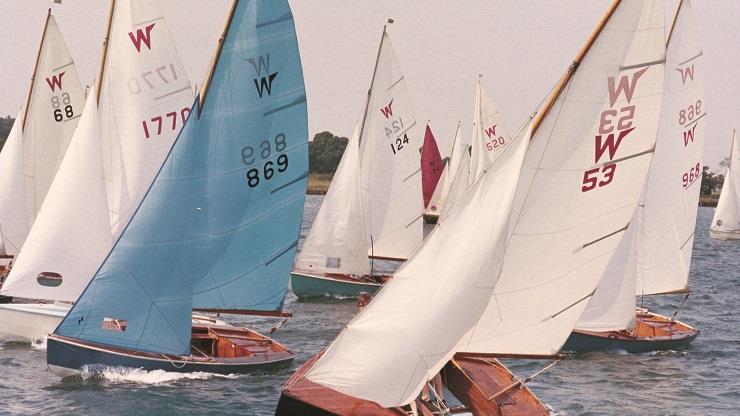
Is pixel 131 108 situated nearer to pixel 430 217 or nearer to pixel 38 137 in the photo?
pixel 38 137

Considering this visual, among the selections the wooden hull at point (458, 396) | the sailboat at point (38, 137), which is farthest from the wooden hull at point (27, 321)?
the wooden hull at point (458, 396)

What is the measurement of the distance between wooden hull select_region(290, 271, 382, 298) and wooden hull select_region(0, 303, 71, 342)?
1312 cm

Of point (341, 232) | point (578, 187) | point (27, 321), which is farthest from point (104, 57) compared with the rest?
point (578, 187)

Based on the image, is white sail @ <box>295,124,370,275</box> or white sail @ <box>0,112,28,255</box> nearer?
white sail @ <box>0,112,28,255</box>

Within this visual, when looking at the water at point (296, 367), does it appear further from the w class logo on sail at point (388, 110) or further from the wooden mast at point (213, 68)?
the w class logo on sail at point (388, 110)

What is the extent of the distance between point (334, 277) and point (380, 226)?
3.28 metres

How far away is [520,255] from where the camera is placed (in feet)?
66.6

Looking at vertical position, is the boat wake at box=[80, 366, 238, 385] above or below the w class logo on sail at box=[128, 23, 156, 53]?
below

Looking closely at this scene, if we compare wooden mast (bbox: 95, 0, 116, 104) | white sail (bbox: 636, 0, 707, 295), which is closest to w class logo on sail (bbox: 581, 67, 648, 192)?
white sail (bbox: 636, 0, 707, 295)

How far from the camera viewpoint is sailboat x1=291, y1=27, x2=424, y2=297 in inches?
1618

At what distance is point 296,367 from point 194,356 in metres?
3.28

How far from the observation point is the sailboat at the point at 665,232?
30.2 m

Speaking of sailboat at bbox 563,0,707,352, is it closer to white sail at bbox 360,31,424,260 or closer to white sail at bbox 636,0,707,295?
white sail at bbox 636,0,707,295

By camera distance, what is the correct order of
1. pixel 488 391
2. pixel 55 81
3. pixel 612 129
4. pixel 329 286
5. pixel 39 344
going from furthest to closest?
1. pixel 329 286
2. pixel 55 81
3. pixel 39 344
4. pixel 488 391
5. pixel 612 129
